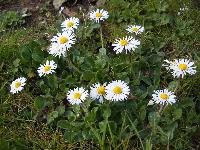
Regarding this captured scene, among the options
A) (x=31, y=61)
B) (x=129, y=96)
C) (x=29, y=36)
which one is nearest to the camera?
(x=129, y=96)

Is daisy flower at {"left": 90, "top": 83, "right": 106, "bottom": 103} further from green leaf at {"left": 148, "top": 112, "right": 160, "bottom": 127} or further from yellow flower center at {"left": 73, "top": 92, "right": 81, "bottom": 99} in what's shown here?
green leaf at {"left": 148, "top": 112, "right": 160, "bottom": 127}

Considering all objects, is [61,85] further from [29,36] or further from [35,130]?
[29,36]

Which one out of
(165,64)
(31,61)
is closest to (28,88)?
(31,61)

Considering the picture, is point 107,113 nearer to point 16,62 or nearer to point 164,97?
point 164,97

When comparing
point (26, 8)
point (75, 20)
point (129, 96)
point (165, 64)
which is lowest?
point (129, 96)

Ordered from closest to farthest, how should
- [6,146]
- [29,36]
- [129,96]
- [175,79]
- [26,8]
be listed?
[6,146] → [129,96] → [175,79] → [29,36] → [26,8]

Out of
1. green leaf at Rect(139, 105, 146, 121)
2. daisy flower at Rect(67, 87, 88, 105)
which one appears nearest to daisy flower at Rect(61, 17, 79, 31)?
daisy flower at Rect(67, 87, 88, 105)
